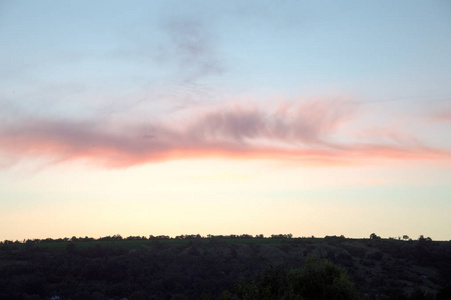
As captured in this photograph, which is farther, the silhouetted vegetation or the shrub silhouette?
the silhouetted vegetation

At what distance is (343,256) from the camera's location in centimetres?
9662

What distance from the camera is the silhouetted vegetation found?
73.5m

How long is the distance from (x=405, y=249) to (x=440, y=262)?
855 cm

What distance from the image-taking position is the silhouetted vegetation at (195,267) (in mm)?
73500

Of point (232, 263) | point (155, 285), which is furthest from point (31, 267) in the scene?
point (232, 263)

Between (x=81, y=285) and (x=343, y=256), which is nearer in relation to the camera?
(x=81, y=285)

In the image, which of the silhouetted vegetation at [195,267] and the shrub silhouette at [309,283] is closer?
the shrub silhouette at [309,283]

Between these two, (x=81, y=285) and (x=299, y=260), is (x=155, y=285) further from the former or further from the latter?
(x=299, y=260)

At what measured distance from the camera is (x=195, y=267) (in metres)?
92.8

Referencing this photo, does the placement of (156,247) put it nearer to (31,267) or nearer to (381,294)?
(31,267)

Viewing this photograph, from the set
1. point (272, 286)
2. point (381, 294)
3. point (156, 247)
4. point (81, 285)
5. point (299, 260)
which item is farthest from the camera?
point (156, 247)

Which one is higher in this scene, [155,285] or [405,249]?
[405,249]

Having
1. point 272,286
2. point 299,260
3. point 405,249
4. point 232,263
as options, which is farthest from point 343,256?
point 272,286

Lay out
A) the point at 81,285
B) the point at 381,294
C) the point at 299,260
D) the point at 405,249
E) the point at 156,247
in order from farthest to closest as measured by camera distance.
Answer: the point at 156,247 → the point at 405,249 → the point at 299,260 → the point at 81,285 → the point at 381,294
